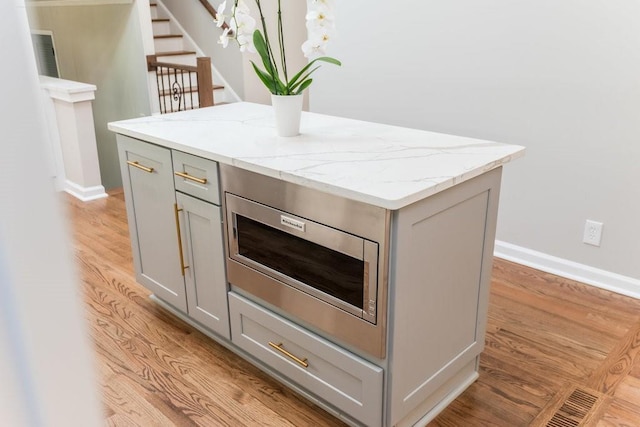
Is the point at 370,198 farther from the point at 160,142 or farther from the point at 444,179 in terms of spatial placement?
the point at 160,142

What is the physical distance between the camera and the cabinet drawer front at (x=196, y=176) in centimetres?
214

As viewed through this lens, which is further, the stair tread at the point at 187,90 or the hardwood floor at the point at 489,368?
the stair tread at the point at 187,90

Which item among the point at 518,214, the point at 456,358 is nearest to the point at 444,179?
the point at 456,358

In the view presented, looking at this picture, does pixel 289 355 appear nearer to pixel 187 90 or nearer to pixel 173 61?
pixel 187 90

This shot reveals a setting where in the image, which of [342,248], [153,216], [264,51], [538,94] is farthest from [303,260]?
[538,94]

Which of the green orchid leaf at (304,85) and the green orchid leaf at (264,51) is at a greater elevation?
the green orchid leaf at (264,51)

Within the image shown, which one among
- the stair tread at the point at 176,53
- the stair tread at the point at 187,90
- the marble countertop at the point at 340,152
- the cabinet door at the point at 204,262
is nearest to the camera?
the marble countertop at the point at 340,152

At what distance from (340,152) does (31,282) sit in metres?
1.81

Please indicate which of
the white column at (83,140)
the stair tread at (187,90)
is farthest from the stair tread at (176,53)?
the white column at (83,140)

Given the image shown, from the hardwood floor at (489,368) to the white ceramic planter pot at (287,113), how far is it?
2.76 ft

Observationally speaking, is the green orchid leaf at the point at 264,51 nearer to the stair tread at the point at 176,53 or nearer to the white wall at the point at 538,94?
the white wall at the point at 538,94

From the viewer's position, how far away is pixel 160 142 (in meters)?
2.31

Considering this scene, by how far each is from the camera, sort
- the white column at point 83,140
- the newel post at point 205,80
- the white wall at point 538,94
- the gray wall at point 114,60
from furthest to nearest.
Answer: the gray wall at point 114,60
the newel post at point 205,80
the white column at point 83,140
the white wall at point 538,94

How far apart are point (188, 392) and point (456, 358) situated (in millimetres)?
1039
